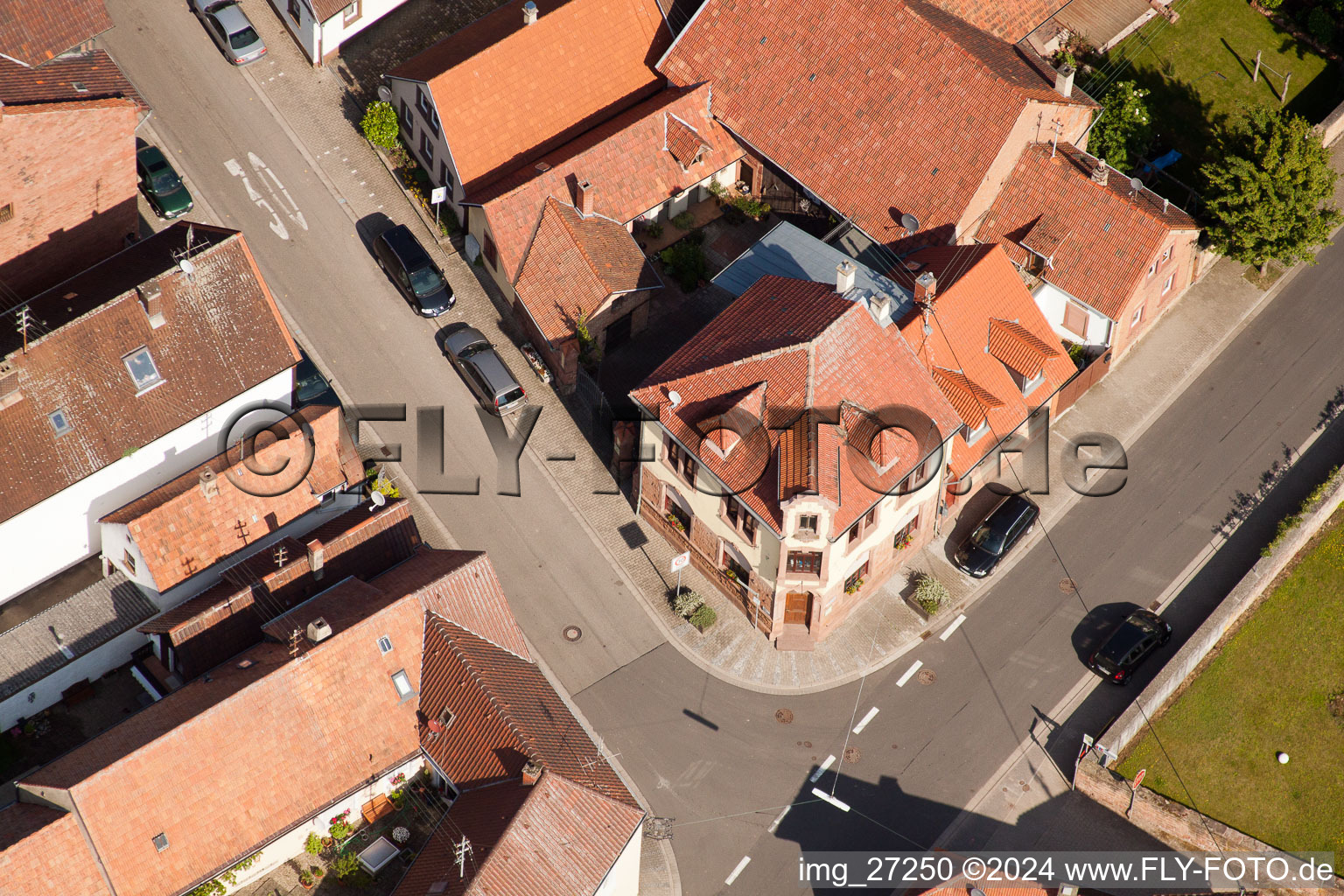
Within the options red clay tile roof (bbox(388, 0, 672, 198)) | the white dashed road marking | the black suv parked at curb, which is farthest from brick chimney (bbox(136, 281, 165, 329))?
the white dashed road marking

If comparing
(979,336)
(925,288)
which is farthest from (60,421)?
(979,336)

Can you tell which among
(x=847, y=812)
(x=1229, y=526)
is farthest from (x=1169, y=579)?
(x=847, y=812)

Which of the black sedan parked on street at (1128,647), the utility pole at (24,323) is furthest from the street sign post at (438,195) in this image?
the black sedan parked on street at (1128,647)

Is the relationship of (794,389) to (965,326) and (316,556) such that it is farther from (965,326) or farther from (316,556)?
(316,556)

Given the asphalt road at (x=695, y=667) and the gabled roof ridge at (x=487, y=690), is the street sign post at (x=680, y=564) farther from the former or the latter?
the gabled roof ridge at (x=487, y=690)

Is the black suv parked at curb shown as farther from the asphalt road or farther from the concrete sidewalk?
the concrete sidewalk

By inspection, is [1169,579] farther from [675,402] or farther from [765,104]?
[765,104]
